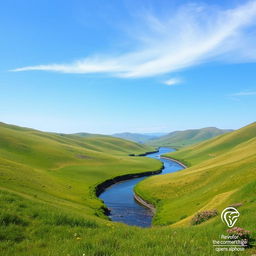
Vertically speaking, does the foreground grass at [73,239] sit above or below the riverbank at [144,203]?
above

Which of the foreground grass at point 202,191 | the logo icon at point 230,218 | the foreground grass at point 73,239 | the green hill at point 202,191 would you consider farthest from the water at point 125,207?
the foreground grass at point 73,239

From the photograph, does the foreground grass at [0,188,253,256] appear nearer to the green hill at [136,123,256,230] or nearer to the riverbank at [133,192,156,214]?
the green hill at [136,123,256,230]

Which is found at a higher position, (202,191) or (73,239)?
(73,239)

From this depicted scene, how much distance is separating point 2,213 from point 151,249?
28.7ft

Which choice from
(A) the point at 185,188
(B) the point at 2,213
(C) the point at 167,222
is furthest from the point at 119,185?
(B) the point at 2,213

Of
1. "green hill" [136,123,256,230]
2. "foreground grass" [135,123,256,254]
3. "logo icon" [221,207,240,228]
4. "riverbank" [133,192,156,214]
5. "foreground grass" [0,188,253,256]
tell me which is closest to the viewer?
"foreground grass" [0,188,253,256]

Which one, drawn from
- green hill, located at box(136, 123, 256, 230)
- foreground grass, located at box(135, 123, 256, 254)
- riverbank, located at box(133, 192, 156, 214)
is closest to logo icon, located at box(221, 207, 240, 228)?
foreground grass, located at box(135, 123, 256, 254)

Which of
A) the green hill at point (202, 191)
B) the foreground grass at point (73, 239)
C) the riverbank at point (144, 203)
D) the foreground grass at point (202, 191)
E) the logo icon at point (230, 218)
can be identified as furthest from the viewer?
the riverbank at point (144, 203)

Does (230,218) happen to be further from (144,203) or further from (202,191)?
(144,203)

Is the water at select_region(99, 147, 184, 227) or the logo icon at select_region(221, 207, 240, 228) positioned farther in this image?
the water at select_region(99, 147, 184, 227)

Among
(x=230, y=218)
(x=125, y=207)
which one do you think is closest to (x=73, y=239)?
(x=230, y=218)

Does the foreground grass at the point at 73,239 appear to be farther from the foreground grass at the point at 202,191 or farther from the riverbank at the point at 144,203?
the riverbank at the point at 144,203

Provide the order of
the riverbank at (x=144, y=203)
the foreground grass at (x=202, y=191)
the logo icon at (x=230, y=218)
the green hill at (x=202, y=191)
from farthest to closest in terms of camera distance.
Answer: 1. the riverbank at (x=144, y=203)
2. the green hill at (x=202, y=191)
3. the foreground grass at (x=202, y=191)
4. the logo icon at (x=230, y=218)

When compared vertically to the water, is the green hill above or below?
above
